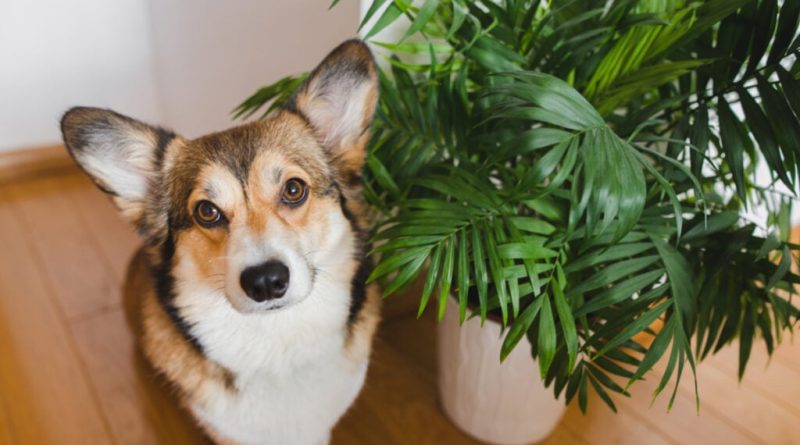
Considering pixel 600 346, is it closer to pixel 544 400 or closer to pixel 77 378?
pixel 544 400

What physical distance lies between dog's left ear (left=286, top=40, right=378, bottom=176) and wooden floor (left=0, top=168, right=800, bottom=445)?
0.80m

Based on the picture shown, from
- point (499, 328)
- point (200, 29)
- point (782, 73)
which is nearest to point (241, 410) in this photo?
point (499, 328)

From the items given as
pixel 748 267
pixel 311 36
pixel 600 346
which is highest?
pixel 311 36

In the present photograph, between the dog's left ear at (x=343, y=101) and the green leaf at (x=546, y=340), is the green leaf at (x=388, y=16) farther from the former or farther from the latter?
the green leaf at (x=546, y=340)

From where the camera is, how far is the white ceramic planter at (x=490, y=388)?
136cm

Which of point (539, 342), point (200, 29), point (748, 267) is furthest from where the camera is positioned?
point (200, 29)

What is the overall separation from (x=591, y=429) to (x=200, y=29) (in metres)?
1.86

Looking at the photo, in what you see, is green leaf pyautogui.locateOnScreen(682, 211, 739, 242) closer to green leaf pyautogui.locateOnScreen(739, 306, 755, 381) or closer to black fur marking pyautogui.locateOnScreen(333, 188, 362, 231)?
green leaf pyautogui.locateOnScreen(739, 306, 755, 381)

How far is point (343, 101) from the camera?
1.19 meters

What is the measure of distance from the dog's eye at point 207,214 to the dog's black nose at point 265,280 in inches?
6.9

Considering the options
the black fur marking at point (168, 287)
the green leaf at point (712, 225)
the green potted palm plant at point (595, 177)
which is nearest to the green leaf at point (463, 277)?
the green potted palm plant at point (595, 177)

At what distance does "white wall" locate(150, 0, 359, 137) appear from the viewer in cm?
159

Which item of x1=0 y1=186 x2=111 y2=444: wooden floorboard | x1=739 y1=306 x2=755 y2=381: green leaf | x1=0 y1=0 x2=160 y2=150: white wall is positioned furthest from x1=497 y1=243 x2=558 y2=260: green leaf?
x1=0 y1=0 x2=160 y2=150: white wall

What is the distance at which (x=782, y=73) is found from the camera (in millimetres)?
977
